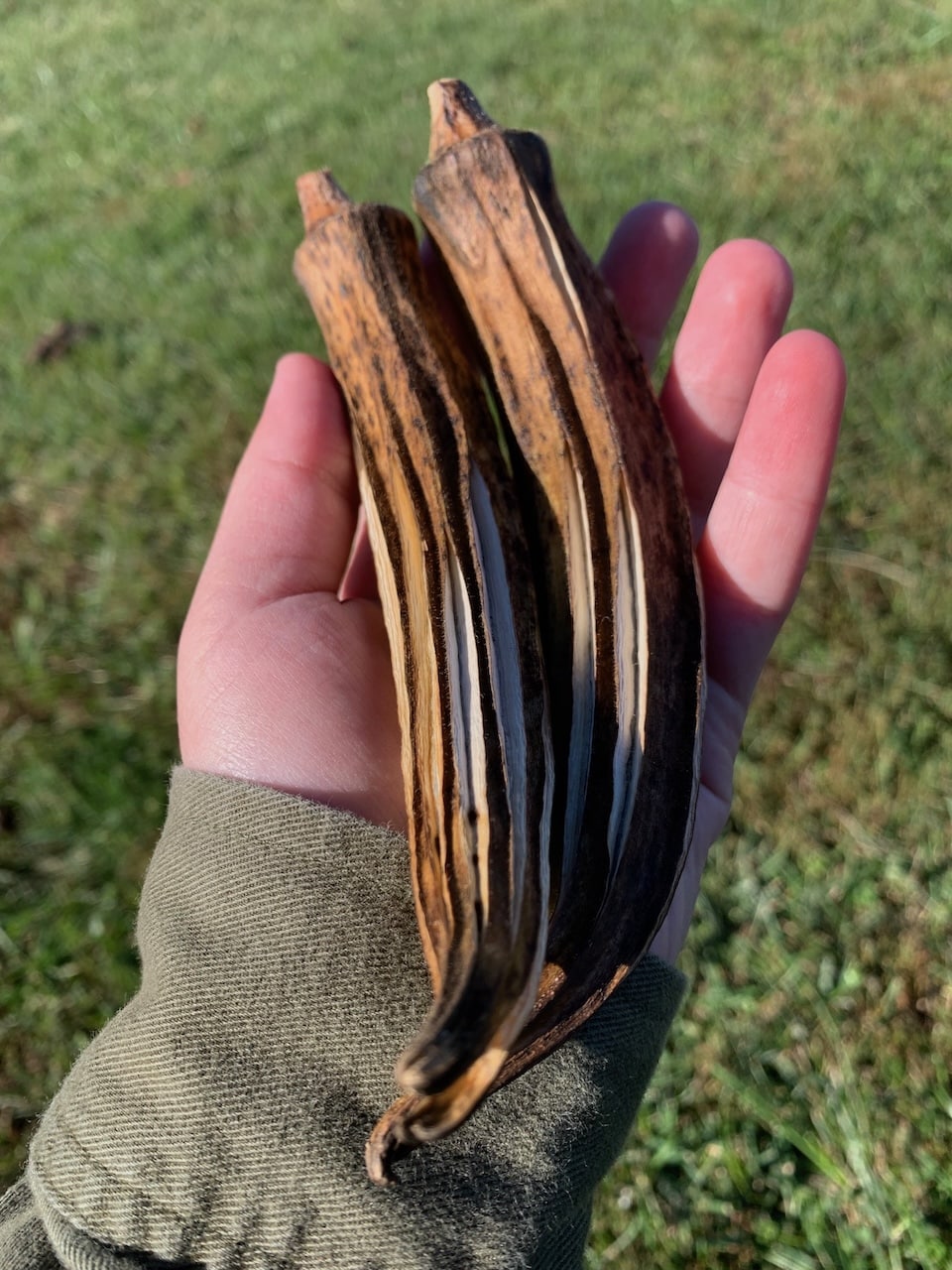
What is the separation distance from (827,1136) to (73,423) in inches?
196

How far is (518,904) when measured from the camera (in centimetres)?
220

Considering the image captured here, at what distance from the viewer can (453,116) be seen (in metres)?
3.10

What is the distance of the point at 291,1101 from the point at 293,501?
1950 millimetres

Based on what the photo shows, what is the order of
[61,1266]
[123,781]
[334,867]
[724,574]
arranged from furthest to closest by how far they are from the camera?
[123,781] < [724,574] < [334,867] < [61,1266]

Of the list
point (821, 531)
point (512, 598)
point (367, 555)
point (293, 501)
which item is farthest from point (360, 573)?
point (821, 531)

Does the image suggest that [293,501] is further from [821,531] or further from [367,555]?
[821,531]

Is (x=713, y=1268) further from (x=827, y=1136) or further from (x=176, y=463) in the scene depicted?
(x=176, y=463)

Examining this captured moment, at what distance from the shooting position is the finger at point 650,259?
391 centimetres

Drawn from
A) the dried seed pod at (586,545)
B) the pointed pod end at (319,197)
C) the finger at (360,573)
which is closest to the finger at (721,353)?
the dried seed pod at (586,545)

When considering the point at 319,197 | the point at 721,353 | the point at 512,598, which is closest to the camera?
the point at 512,598

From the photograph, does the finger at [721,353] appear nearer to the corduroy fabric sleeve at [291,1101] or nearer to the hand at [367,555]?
the hand at [367,555]

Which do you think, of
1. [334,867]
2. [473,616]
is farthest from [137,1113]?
[473,616]

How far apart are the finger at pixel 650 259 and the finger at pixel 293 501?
1.16 m

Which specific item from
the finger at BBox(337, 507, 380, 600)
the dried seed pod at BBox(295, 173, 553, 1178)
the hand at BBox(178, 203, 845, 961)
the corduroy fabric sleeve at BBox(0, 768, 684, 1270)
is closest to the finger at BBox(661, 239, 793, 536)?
the hand at BBox(178, 203, 845, 961)
